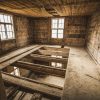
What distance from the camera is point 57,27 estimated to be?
6938 mm

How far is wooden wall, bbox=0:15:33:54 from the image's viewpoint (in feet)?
15.8

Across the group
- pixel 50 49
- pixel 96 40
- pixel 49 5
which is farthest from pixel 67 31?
pixel 49 5

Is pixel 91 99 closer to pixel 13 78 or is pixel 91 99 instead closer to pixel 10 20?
pixel 13 78

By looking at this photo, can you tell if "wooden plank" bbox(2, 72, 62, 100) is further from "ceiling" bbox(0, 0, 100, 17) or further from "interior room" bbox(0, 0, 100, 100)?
"ceiling" bbox(0, 0, 100, 17)

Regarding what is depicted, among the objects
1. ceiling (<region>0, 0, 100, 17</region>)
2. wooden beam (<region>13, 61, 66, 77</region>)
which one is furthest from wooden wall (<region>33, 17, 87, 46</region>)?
wooden beam (<region>13, 61, 66, 77</region>)

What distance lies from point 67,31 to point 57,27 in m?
0.86

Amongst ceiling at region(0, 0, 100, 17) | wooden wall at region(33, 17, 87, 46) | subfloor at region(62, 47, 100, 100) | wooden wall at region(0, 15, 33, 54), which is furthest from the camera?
wooden wall at region(33, 17, 87, 46)

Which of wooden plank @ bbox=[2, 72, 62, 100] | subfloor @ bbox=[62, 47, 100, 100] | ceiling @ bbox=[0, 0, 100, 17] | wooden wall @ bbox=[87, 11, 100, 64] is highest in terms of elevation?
ceiling @ bbox=[0, 0, 100, 17]

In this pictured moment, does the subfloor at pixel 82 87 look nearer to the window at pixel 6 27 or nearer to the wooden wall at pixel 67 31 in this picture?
the window at pixel 6 27

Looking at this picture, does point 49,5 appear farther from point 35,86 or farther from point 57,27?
point 57,27

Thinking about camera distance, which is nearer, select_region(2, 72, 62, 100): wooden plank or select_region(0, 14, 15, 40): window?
select_region(2, 72, 62, 100): wooden plank

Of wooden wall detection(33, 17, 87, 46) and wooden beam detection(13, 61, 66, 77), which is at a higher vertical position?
wooden wall detection(33, 17, 87, 46)

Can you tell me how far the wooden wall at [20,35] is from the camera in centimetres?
482

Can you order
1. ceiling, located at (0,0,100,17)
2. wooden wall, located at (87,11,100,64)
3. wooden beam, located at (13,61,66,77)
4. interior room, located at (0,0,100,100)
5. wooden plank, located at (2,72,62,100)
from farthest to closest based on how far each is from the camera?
wooden wall, located at (87,11,100,64) → wooden beam, located at (13,61,66,77) → ceiling, located at (0,0,100,17) → interior room, located at (0,0,100,100) → wooden plank, located at (2,72,62,100)
